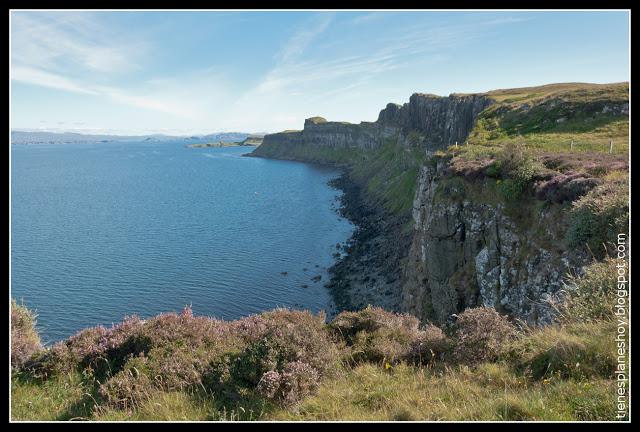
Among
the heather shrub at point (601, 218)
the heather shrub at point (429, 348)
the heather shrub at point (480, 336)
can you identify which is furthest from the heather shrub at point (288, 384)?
the heather shrub at point (601, 218)

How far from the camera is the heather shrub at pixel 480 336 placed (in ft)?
33.0

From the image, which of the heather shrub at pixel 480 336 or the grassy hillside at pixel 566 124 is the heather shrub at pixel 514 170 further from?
the heather shrub at pixel 480 336

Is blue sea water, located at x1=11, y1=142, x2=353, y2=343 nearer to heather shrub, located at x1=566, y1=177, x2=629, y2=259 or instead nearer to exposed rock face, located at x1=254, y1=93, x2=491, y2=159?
heather shrub, located at x1=566, y1=177, x2=629, y2=259

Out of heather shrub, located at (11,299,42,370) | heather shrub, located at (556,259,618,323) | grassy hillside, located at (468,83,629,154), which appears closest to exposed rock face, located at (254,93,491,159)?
grassy hillside, located at (468,83,629,154)

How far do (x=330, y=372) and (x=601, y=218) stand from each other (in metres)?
13.2

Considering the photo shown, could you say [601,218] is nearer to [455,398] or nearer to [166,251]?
[455,398]

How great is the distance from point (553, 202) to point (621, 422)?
1704 cm

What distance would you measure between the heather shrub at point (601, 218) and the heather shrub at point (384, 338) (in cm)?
792

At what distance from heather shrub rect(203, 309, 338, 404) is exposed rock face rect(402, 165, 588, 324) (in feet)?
29.7

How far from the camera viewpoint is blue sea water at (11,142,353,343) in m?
49.7

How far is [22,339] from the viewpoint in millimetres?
11438
